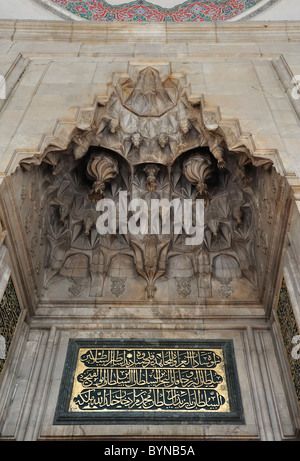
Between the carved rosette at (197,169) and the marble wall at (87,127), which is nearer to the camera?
the marble wall at (87,127)

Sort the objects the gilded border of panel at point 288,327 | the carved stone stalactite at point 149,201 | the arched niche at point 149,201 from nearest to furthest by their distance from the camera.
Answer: the gilded border of panel at point 288,327
the arched niche at point 149,201
the carved stone stalactite at point 149,201

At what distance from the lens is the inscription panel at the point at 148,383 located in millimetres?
3799

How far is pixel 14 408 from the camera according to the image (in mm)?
3768

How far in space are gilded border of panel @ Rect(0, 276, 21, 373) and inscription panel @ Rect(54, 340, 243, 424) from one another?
2.04ft

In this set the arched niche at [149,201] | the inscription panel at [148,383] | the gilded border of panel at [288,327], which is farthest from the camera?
the arched niche at [149,201]

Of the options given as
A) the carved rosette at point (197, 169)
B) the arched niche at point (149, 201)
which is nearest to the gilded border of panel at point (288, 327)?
the arched niche at point (149, 201)

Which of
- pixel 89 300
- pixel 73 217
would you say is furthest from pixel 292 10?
pixel 89 300

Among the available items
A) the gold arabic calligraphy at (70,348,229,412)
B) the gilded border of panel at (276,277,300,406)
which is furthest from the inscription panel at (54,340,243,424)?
the gilded border of panel at (276,277,300,406)

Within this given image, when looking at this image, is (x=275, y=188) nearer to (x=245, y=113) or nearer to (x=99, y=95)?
(x=245, y=113)

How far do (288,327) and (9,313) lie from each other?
95.0 inches

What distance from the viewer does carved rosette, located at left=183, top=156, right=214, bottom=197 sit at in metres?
4.62

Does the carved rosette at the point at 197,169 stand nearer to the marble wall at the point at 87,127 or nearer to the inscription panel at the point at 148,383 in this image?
the marble wall at the point at 87,127

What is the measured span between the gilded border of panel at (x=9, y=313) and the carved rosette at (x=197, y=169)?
6.83ft

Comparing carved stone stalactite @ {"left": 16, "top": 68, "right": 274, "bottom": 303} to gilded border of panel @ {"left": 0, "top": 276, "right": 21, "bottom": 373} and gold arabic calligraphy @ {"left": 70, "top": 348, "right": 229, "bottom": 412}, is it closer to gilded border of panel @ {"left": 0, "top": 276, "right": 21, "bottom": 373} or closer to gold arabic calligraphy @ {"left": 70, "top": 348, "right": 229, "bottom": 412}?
gold arabic calligraphy @ {"left": 70, "top": 348, "right": 229, "bottom": 412}
